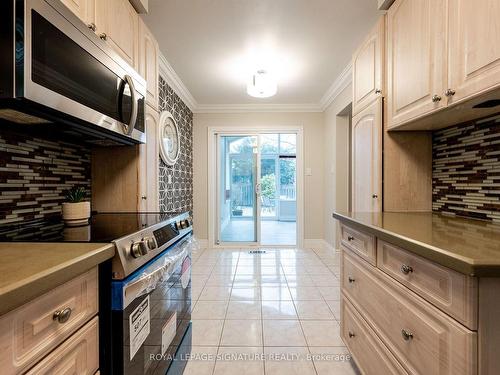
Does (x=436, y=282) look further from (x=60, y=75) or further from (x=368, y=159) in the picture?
(x=60, y=75)

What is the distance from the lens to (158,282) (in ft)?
3.59

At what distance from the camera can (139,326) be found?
3.07 ft

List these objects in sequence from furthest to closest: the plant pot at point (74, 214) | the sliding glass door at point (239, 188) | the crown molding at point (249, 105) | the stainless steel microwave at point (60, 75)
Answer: the sliding glass door at point (239, 188), the crown molding at point (249, 105), the plant pot at point (74, 214), the stainless steel microwave at point (60, 75)

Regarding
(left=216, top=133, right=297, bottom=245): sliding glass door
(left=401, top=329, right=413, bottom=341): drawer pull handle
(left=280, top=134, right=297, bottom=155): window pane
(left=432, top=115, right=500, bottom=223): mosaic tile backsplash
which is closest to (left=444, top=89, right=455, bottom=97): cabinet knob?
(left=432, top=115, right=500, bottom=223): mosaic tile backsplash

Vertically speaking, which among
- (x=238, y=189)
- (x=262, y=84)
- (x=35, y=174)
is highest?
(x=262, y=84)

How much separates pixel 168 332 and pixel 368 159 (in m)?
1.58

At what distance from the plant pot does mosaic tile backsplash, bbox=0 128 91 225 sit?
0.68 ft

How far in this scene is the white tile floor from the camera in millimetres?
1555

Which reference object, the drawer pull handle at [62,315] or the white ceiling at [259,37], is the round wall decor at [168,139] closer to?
the white ceiling at [259,37]

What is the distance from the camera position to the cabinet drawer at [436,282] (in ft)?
2.18

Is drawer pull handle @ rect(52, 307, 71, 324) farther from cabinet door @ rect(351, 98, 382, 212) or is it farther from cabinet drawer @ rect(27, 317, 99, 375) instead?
cabinet door @ rect(351, 98, 382, 212)

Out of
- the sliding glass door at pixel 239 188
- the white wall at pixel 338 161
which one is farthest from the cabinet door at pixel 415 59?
the sliding glass door at pixel 239 188

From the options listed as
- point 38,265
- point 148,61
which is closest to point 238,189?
point 148,61

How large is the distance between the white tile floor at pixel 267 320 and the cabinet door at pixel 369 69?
5.37ft
